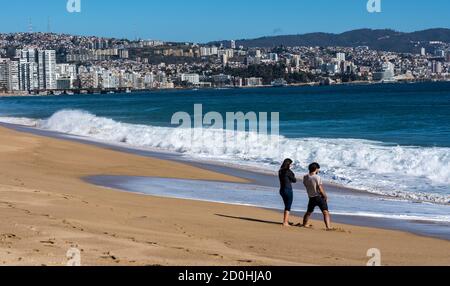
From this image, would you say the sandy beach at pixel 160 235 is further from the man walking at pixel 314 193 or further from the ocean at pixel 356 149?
the ocean at pixel 356 149

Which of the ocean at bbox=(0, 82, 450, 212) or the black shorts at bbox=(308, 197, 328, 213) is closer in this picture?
the black shorts at bbox=(308, 197, 328, 213)

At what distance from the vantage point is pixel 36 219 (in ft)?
35.4

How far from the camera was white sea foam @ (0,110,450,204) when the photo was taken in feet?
65.3

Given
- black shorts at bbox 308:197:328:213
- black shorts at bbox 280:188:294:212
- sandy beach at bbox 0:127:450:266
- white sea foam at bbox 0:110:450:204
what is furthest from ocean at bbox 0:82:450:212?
sandy beach at bbox 0:127:450:266

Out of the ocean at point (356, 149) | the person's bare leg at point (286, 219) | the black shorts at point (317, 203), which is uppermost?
the black shorts at point (317, 203)

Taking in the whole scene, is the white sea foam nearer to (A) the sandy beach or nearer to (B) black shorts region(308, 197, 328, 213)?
(B) black shorts region(308, 197, 328, 213)

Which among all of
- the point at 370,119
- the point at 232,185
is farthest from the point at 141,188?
the point at 370,119

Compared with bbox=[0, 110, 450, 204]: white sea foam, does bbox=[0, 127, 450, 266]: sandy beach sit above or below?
above

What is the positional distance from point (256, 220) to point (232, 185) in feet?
19.6

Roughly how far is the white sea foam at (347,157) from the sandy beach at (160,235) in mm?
5709

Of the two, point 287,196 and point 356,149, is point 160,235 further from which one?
point 356,149

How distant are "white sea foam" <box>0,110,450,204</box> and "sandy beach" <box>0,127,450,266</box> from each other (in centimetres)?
571

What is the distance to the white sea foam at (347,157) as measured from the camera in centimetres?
1989

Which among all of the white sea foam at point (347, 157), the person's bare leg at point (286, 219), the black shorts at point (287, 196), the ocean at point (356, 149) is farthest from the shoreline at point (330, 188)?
the person's bare leg at point (286, 219)
